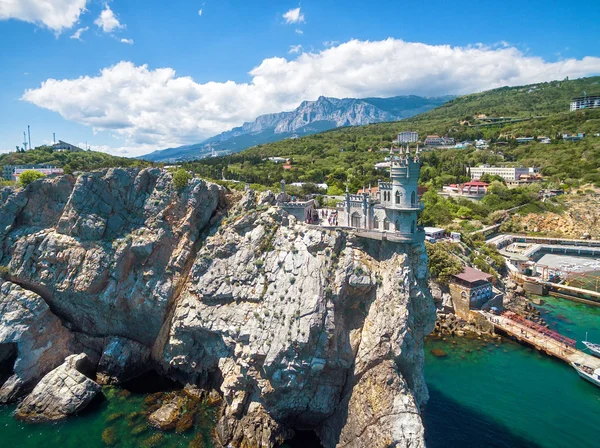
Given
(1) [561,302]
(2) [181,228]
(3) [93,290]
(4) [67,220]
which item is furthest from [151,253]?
(1) [561,302]

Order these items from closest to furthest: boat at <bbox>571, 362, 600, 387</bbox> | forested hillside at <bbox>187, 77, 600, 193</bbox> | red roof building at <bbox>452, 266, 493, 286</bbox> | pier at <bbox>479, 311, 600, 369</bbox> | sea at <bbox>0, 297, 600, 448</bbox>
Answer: sea at <bbox>0, 297, 600, 448</bbox> < boat at <bbox>571, 362, 600, 387</bbox> < pier at <bbox>479, 311, 600, 369</bbox> < red roof building at <bbox>452, 266, 493, 286</bbox> < forested hillside at <bbox>187, 77, 600, 193</bbox>

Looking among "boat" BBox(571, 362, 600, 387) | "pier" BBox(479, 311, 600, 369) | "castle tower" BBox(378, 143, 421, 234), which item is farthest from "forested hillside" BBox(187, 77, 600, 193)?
"boat" BBox(571, 362, 600, 387)

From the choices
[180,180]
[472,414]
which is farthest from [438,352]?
[180,180]

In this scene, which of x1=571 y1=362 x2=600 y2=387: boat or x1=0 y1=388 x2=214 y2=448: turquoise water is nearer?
x1=0 y1=388 x2=214 y2=448: turquoise water

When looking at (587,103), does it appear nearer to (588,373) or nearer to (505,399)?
(588,373)

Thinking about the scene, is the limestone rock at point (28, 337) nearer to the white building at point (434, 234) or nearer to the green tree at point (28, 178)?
the green tree at point (28, 178)

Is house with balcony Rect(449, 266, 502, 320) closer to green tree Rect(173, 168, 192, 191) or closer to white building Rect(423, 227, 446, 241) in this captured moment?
white building Rect(423, 227, 446, 241)

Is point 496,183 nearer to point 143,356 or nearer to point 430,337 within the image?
point 430,337

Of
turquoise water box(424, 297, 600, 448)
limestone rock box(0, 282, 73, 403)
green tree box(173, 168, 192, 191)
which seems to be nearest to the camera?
turquoise water box(424, 297, 600, 448)
